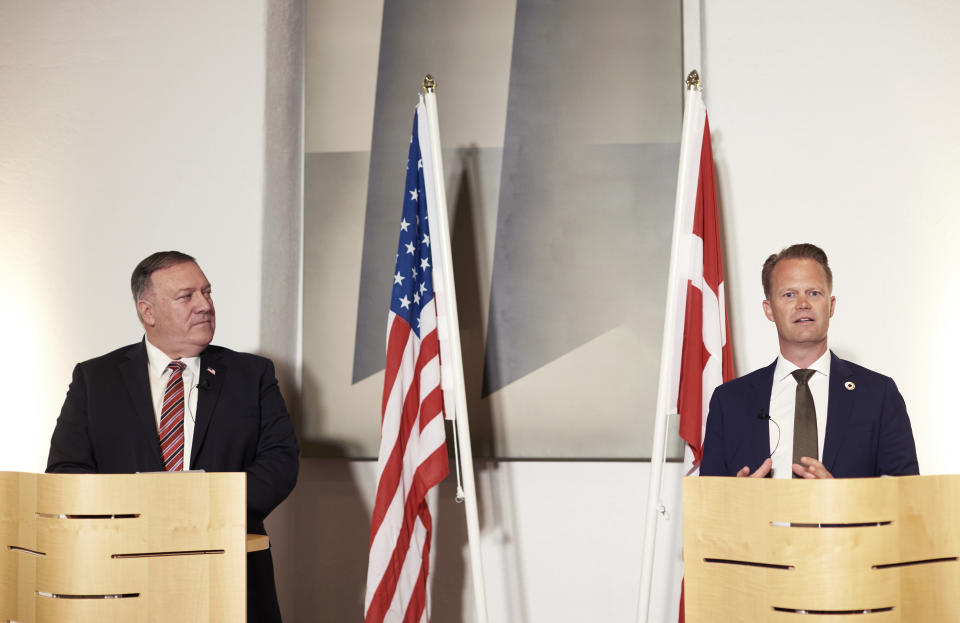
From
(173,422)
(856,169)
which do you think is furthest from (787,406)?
(173,422)

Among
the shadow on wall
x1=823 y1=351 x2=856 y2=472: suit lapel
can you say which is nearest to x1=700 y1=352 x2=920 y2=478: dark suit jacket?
x1=823 y1=351 x2=856 y2=472: suit lapel

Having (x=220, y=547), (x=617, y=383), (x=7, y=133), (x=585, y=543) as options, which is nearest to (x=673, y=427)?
(x=617, y=383)

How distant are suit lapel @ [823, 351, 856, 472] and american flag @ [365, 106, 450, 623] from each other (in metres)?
1.48

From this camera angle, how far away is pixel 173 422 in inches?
125

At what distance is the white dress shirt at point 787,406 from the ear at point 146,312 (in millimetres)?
2293

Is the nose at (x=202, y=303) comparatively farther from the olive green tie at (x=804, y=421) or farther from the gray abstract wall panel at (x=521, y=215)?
the olive green tie at (x=804, y=421)

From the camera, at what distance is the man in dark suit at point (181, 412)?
3.13 m

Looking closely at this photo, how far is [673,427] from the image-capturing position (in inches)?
158

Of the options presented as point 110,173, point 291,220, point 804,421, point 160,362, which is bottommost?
point 804,421

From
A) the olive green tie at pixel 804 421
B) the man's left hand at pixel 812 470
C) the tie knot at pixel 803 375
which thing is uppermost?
the tie knot at pixel 803 375

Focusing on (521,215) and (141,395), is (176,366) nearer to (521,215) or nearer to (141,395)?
(141,395)

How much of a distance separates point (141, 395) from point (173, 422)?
0.16m

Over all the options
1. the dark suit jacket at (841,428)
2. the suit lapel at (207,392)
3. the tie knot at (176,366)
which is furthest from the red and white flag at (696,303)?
the tie knot at (176,366)

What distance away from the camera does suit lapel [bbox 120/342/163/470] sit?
122 inches
